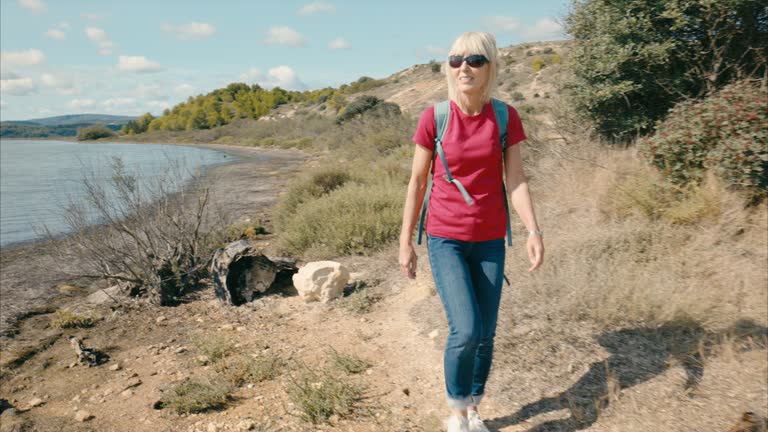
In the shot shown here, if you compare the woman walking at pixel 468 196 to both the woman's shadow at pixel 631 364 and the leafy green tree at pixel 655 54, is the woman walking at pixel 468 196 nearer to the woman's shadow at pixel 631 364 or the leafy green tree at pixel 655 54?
the woman's shadow at pixel 631 364

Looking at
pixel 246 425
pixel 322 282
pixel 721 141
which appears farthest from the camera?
pixel 721 141

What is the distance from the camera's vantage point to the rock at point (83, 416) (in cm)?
360

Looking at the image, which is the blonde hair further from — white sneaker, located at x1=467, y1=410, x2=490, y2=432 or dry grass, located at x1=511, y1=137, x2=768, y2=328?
dry grass, located at x1=511, y1=137, x2=768, y2=328

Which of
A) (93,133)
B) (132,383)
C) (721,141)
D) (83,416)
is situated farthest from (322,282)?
(93,133)

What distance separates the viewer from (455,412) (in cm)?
265

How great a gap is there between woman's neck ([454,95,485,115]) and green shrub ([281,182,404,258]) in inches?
164

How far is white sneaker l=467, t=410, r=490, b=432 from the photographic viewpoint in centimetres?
270

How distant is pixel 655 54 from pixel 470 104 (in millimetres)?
6020

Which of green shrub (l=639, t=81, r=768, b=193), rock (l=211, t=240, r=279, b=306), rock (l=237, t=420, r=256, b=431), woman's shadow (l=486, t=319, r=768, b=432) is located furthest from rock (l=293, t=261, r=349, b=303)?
green shrub (l=639, t=81, r=768, b=193)

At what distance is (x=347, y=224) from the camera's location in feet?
22.0

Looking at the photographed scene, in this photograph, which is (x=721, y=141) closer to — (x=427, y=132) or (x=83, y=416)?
(x=427, y=132)

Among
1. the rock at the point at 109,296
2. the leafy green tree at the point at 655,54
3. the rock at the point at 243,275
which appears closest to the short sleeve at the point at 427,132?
the rock at the point at 243,275

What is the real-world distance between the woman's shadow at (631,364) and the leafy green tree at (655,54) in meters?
4.11

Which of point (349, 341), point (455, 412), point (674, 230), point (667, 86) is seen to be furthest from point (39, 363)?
point (667, 86)
